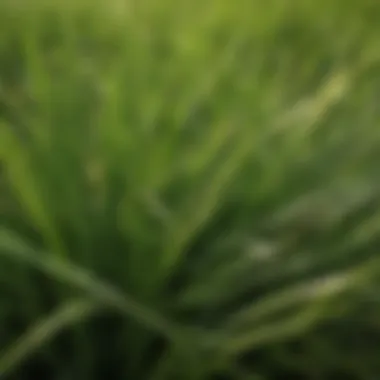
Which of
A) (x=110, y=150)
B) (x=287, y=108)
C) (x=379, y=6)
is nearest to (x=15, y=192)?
(x=110, y=150)

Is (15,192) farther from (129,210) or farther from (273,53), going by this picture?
(273,53)

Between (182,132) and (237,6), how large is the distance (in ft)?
0.41

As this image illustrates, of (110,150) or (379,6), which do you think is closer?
(110,150)

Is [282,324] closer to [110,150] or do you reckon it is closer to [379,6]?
[110,150]

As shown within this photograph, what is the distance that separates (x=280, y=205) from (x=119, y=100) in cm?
10

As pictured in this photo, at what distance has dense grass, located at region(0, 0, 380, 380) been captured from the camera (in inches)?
12.9

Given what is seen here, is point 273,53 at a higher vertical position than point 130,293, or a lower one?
higher

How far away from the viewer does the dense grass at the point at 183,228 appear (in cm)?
33

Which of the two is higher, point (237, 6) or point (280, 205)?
point (237, 6)

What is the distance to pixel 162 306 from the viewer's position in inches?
14.0

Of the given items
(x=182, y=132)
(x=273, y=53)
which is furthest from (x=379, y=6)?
(x=182, y=132)

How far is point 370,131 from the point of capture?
1.30 ft

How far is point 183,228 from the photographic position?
1.08 ft

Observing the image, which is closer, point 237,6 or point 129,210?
point 129,210
